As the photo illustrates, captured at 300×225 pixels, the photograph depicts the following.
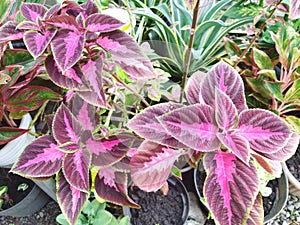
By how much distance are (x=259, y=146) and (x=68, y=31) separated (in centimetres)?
43

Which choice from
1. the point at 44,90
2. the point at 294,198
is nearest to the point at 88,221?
the point at 44,90

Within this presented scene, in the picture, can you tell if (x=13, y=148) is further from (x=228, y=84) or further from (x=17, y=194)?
(x=228, y=84)

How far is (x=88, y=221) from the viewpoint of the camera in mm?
982

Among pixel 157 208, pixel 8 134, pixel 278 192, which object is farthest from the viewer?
pixel 278 192

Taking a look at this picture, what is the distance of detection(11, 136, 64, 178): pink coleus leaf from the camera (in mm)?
703

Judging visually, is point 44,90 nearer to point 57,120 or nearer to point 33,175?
point 57,120

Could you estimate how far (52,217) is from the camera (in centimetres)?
123

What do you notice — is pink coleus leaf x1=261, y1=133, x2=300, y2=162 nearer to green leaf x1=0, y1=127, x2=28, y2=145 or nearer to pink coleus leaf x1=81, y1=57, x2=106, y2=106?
pink coleus leaf x1=81, y1=57, x2=106, y2=106

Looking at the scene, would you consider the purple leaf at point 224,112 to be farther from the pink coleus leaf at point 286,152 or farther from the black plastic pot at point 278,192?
the black plastic pot at point 278,192

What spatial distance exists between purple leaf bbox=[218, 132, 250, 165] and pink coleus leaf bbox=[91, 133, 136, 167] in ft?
0.78

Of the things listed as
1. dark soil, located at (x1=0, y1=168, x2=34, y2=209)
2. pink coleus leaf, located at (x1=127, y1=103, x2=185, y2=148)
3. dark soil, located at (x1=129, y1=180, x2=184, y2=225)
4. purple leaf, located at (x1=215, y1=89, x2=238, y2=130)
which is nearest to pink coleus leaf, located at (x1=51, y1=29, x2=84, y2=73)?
pink coleus leaf, located at (x1=127, y1=103, x2=185, y2=148)

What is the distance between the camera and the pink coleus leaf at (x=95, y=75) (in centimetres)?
66

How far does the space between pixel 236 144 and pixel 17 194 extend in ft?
2.76


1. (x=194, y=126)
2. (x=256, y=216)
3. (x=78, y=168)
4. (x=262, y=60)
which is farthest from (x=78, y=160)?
(x=262, y=60)
